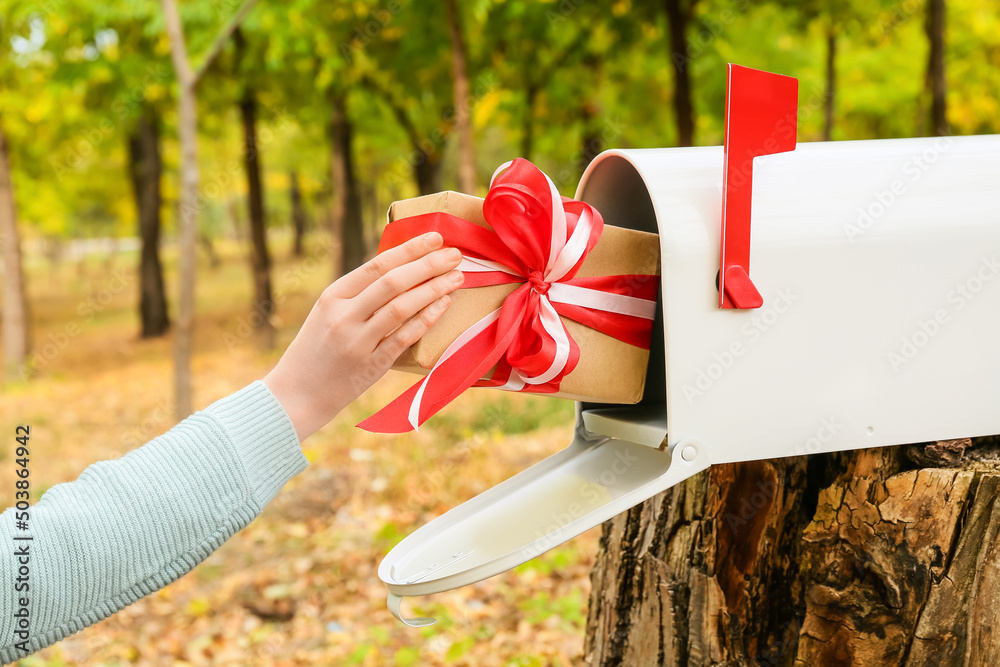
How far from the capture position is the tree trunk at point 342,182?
960 cm

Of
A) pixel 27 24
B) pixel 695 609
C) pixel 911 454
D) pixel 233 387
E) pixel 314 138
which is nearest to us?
pixel 911 454

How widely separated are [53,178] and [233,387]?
23.9 feet

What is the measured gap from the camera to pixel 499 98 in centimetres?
831

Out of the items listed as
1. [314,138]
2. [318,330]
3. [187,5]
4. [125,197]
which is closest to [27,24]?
[187,5]

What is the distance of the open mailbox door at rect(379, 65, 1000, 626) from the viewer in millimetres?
1116

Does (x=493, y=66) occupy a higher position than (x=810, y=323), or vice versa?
(x=493, y=66)

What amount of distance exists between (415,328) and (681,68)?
19.6 feet

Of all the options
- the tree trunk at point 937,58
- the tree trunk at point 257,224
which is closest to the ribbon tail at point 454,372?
the tree trunk at point 937,58

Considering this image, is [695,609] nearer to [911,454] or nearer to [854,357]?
[911,454]

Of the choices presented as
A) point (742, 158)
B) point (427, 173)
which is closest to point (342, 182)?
point (427, 173)

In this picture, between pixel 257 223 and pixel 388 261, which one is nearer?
pixel 388 261

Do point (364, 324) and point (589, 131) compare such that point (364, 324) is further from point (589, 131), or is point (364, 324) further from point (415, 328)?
point (589, 131)

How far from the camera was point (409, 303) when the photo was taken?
106 centimetres

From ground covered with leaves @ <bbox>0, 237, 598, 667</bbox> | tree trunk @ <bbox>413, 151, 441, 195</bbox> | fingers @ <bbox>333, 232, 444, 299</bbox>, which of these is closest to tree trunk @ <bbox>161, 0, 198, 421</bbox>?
ground covered with leaves @ <bbox>0, 237, 598, 667</bbox>
